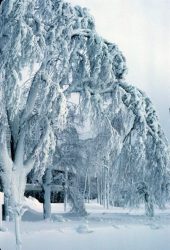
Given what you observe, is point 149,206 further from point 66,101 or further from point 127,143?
point 66,101

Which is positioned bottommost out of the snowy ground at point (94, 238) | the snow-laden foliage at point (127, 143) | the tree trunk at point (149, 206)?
the snowy ground at point (94, 238)

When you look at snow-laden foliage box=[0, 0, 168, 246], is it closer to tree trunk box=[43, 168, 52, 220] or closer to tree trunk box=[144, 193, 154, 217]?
tree trunk box=[144, 193, 154, 217]

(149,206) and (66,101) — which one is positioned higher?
(66,101)

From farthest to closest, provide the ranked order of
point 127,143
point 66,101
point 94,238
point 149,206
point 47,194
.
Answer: point 47,194, point 149,206, point 127,143, point 66,101, point 94,238

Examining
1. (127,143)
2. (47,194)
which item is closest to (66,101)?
(127,143)

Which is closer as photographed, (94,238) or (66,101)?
(94,238)

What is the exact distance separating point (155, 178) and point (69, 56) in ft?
21.5

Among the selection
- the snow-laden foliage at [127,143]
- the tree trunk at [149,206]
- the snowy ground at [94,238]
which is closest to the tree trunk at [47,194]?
the snow-laden foliage at [127,143]

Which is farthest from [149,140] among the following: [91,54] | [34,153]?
[34,153]

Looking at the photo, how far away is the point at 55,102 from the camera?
A: 16547 mm

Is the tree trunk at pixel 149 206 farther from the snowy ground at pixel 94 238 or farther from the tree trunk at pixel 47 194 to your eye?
the tree trunk at pixel 47 194

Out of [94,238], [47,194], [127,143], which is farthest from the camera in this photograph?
[47,194]

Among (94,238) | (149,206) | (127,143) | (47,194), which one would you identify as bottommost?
(94,238)

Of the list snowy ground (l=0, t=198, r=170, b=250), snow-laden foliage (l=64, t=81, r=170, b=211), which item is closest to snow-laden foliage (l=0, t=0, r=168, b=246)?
snow-laden foliage (l=64, t=81, r=170, b=211)
